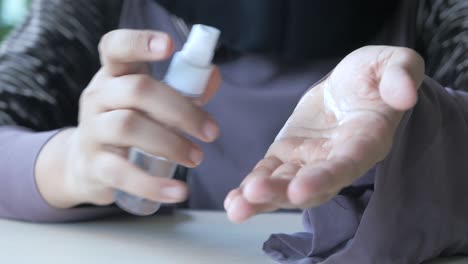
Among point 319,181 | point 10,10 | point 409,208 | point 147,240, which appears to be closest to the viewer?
point 319,181

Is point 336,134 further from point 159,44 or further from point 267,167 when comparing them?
point 159,44

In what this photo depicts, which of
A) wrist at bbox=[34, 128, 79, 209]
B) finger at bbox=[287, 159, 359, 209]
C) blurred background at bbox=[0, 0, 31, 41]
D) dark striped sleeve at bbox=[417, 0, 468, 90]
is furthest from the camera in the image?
blurred background at bbox=[0, 0, 31, 41]

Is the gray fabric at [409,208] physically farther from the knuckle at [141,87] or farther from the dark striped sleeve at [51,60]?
the dark striped sleeve at [51,60]

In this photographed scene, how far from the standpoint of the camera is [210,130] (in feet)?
1.68

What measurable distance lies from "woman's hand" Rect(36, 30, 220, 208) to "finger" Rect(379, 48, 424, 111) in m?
0.15

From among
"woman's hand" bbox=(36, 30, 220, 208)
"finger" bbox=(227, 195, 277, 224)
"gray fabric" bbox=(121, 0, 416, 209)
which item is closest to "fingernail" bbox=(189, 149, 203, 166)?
"woman's hand" bbox=(36, 30, 220, 208)

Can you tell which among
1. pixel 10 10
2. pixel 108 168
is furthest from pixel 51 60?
pixel 10 10

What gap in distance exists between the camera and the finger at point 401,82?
1.30 ft

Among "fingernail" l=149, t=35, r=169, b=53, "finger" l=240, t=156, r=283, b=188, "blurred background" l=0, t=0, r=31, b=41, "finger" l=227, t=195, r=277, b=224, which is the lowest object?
"blurred background" l=0, t=0, r=31, b=41

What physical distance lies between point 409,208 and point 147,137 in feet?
0.65

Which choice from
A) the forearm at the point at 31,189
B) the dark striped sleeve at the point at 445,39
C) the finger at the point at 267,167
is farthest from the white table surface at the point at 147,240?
the dark striped sleeve at the point at 445,39

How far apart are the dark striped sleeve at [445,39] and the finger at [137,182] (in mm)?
404

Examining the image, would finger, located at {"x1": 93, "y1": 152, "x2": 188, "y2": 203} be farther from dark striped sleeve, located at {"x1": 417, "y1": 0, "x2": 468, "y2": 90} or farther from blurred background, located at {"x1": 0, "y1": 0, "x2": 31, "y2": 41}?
blurred background, located at {"x1": 0, "y1": 0, "x2": 31, "y2": 41}

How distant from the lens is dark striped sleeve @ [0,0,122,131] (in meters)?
0.81
